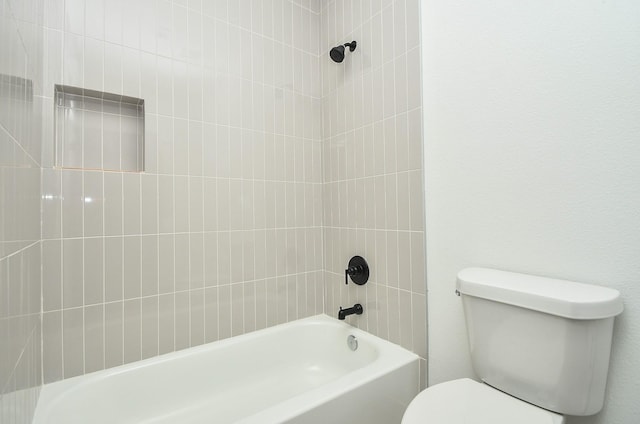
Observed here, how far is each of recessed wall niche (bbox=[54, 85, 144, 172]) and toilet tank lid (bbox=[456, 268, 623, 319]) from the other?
1.50m

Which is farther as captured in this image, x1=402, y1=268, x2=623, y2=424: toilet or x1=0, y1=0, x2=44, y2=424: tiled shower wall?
x1=402, y1=268, x2=623, y2=424: toilet

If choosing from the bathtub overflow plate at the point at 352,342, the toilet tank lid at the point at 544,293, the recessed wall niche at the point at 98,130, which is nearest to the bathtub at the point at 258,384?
the bathtub overflow plate at the point at 352,342

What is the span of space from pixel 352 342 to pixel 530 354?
895 mm

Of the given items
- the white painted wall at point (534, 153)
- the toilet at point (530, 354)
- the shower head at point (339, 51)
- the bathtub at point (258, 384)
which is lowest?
the bathtub at point (258, 384)

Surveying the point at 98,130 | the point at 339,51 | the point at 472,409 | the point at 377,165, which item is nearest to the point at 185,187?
the point at 98,130

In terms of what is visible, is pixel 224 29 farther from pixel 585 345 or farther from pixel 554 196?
pixel 585 345

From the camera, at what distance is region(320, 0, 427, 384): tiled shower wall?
1.30 m

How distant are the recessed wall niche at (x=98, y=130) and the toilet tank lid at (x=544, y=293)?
1501 mm

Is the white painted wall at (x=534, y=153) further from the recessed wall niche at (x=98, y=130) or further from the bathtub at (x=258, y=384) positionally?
the recessed wall niche at (x=98, y=130)

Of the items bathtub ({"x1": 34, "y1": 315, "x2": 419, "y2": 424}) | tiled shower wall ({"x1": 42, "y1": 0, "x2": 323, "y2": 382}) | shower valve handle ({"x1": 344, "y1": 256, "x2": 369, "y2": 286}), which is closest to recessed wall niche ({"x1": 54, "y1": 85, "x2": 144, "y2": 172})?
tiled shower wall ({"x1": 42, "y1": 0, "x2": 323, "y2": 382})

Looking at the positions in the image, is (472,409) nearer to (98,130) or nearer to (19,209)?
(19,209)

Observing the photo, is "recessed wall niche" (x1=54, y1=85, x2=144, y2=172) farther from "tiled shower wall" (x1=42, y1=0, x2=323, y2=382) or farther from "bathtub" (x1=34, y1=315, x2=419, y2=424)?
"bathtub" (x1=34, y1=315, x2=419, y2=424)

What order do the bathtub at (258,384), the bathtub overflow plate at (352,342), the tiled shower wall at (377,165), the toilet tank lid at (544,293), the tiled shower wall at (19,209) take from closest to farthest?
the tiled shower wall at (19,209) → the toilet tank lid at (544,293) → the bathtub at (258,384) → the tiled shower wall at (377,165) → the bathtub overflow plate at (352,342)

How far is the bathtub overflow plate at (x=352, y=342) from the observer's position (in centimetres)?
152
